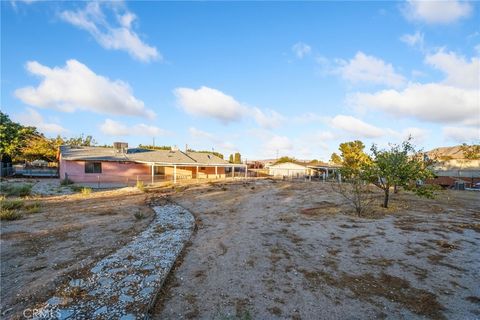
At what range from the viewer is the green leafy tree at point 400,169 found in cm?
1382

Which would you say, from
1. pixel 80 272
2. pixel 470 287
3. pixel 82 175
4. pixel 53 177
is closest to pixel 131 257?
pixel 80 272

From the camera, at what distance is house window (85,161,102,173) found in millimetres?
26797

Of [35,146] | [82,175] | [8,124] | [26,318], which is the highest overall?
[8,124]

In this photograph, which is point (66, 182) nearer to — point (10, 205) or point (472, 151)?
point (10, 205)

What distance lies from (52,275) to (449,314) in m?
8.36

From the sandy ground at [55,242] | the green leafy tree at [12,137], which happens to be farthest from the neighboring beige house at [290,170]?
the green leafy tree at [12,137]

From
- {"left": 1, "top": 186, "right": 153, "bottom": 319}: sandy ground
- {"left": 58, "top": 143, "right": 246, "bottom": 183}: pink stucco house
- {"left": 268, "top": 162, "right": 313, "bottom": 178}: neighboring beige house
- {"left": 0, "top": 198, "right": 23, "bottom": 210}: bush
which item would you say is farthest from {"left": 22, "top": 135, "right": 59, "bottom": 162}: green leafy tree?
{"left": 268, "top": 162, "right": 313, "bottom": 178}: neighboring beige house

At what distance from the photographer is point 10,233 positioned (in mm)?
9562

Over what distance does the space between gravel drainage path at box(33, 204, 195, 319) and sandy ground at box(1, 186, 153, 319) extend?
1.36 ft

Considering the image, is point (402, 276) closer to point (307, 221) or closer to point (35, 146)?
point (307, 221)

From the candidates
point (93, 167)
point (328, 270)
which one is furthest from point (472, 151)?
point (93, 167)

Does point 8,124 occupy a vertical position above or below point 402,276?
above

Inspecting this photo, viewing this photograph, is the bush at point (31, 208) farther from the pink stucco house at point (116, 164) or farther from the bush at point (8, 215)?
the pink stucco house at point (116, 164)

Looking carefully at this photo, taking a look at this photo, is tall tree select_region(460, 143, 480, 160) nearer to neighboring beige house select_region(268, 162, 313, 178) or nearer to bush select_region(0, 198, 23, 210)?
neighboring beige house select_region(268, 162, 313, 178)
